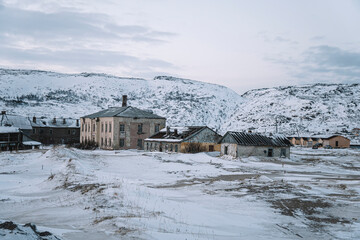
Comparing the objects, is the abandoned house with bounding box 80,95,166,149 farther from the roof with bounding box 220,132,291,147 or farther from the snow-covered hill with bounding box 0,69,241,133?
the snow-covered hill with bounding box 0,69,241,133

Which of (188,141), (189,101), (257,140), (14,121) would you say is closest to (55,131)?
(14,121)

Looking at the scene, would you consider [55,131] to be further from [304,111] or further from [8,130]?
[304,111]

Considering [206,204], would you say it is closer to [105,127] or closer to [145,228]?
[145,228]

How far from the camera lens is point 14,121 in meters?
58.3

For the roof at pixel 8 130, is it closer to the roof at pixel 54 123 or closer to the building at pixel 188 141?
the roof at pixel 54 123

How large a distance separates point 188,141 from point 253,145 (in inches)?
310

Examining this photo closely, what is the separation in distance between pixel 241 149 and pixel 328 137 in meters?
48.2

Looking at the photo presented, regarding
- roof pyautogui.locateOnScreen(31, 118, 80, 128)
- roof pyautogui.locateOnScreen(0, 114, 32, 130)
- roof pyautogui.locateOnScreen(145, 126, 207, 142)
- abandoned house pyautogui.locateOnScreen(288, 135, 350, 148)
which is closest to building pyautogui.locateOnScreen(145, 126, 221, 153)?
roof pyautogui.locateOnScreen(145, 126, 207, 142)

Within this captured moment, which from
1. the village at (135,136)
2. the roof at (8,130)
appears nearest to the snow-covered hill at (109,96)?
the village at (135,136)

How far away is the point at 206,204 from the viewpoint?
13.6m

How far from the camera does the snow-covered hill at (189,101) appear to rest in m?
117

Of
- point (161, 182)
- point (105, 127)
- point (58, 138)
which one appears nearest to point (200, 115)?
point (58, 138)

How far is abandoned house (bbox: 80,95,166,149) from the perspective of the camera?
164 feet

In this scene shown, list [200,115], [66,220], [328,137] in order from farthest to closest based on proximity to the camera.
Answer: [200,115], [328,137], [66,220]
